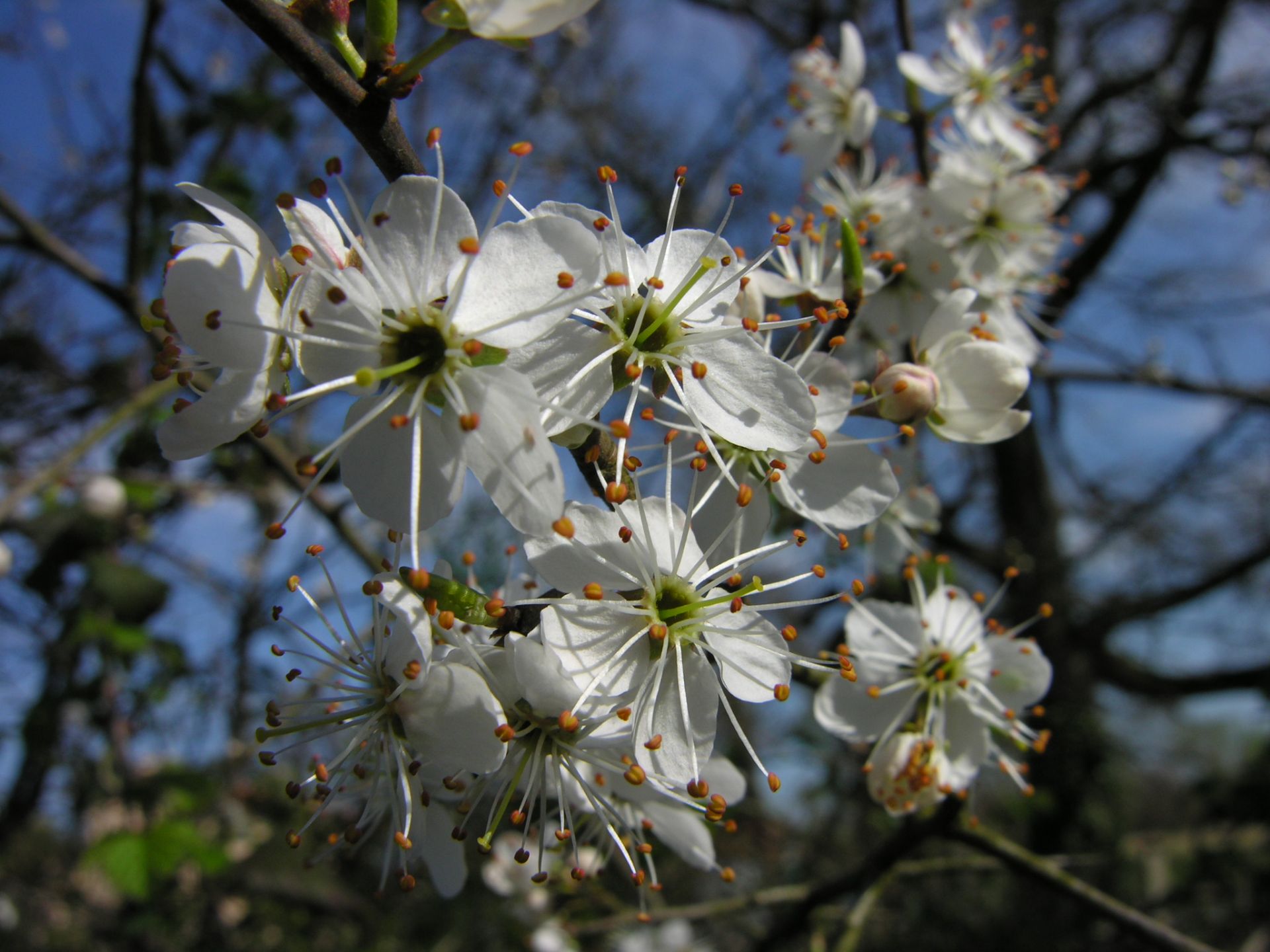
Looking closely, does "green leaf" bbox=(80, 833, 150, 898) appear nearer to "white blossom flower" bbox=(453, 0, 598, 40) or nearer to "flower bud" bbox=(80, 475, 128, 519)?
"flower bud" bbox=(80, 475, 128, 519)

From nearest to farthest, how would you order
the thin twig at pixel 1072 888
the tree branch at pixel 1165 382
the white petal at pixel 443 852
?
the white petal at pixel 443 852 < the thin twig at pixel 1072 888 < the tree branch at pixel 1165 382

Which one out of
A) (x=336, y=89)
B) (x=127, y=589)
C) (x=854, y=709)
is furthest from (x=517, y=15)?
(x=127, y=589)

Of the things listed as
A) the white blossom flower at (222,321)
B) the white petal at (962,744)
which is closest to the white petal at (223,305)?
the white blossom flower at (222,321)

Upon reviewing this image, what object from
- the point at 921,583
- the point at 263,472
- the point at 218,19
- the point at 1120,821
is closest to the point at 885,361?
the point at 921,583

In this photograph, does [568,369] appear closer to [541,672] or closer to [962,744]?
[541,672]

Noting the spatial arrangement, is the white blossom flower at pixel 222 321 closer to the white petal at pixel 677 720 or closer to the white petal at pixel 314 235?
the white petal at pixel 314 235

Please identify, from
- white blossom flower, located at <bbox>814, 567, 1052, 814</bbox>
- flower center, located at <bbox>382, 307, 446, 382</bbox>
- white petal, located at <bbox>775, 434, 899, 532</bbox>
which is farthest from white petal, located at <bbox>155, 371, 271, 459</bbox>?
white blossom flower, located at <bbox>814, 567, 1052, 814</bbox>
